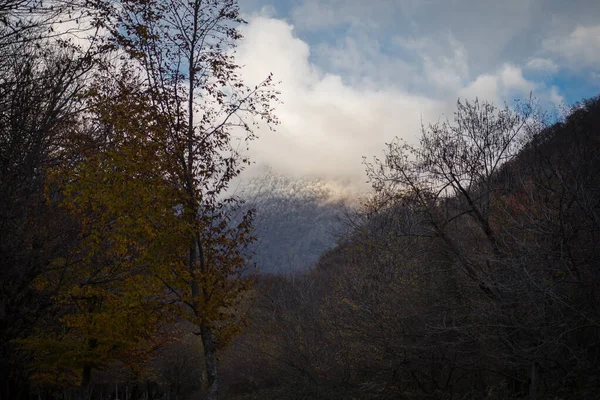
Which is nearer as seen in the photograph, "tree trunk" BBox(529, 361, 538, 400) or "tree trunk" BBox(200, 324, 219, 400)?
"tree trunk" BBox(529, 361, 538, 400)

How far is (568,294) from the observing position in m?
7.34

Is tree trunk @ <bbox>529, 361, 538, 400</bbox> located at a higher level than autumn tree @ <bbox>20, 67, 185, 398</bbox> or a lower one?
lower

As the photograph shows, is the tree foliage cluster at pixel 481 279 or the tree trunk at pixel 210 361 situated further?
the tree trunk at pixel 210 361

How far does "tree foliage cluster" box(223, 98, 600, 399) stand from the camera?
752 cm

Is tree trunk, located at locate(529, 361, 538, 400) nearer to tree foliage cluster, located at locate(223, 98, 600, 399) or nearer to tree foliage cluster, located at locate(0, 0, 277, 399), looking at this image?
tree foliage cluster, located at locate(223, 98, 600, 399)

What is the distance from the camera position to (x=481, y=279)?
863 centimetres

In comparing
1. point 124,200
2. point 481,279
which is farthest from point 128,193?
point 481,279

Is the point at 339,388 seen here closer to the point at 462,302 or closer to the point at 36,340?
the point at 462,302

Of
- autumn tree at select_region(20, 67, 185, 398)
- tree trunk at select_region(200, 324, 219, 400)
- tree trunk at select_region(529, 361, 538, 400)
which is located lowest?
tree trunk at select_region(529, 361, 538, 400)

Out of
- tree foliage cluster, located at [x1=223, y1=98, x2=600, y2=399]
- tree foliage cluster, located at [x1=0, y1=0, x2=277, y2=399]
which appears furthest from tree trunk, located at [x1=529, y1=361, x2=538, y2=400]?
tree foliage cluster, located at [x1=0, y1=0, x2=277, y2=399]

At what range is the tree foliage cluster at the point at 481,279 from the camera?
24.7 ft

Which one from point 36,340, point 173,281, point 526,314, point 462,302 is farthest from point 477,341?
point 36,340

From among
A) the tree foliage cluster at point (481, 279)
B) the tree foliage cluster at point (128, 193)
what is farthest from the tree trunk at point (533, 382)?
the tree foliage cluster at point (128, 193)

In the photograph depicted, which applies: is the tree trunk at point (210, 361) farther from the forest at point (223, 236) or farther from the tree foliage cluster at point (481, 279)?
the tree foliage cluster at point (481, 279)
